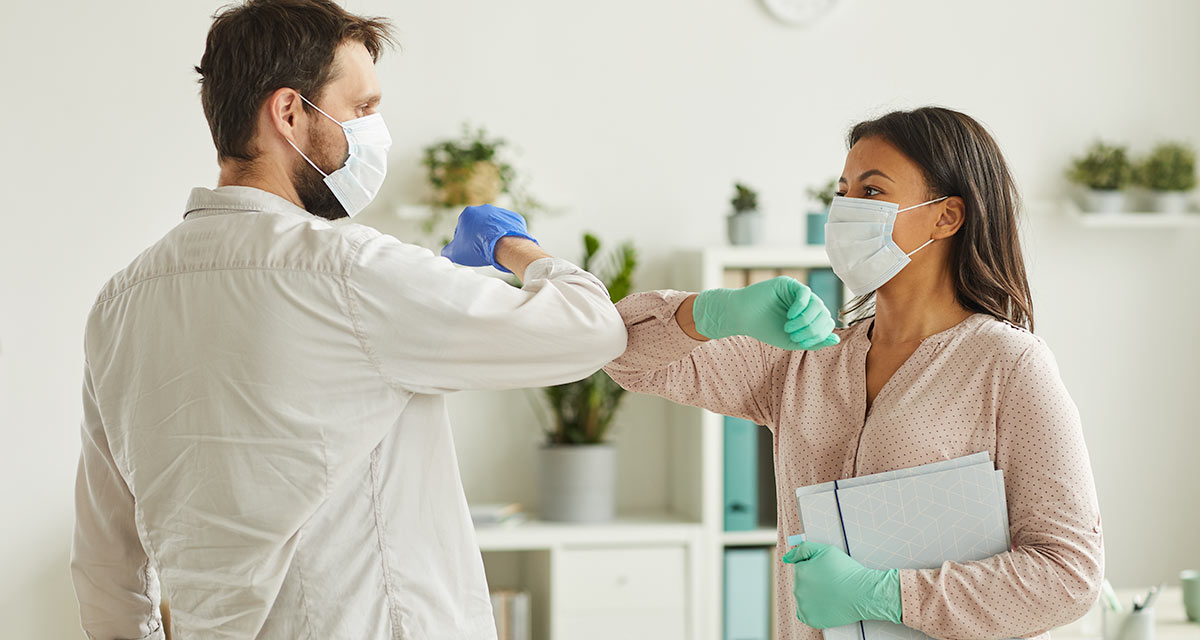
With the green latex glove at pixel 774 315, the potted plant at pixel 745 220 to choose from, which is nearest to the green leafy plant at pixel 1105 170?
the potted plant at pixel 745 220

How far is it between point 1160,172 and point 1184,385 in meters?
0.66

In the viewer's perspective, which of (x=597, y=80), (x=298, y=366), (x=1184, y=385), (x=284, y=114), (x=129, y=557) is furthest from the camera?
(x=1184, y=385)

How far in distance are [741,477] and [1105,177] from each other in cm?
136

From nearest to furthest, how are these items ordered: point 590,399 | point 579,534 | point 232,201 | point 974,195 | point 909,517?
1. point 232,201
2. point 909,517
3. point 974,195
4. point 579,534
5. point 590,399

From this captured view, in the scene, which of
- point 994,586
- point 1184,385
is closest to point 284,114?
point 994,586

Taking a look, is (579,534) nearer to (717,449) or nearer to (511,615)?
(511,615)

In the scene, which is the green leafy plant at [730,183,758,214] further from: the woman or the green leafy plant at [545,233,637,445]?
the woman

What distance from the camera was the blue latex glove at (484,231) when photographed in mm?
1343

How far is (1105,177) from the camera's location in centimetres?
303

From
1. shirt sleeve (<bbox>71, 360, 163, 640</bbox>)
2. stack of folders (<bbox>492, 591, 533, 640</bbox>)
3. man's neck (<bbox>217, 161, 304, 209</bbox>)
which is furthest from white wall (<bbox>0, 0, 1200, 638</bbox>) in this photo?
man's neck (<bbox>217, 161, 304, 209</bbox>)

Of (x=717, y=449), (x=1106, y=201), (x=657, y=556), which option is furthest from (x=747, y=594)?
(x=1106, y=201)

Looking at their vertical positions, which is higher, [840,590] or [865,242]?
[865,242]

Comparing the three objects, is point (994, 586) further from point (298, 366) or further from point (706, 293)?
point (298, 366)

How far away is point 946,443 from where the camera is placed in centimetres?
127
